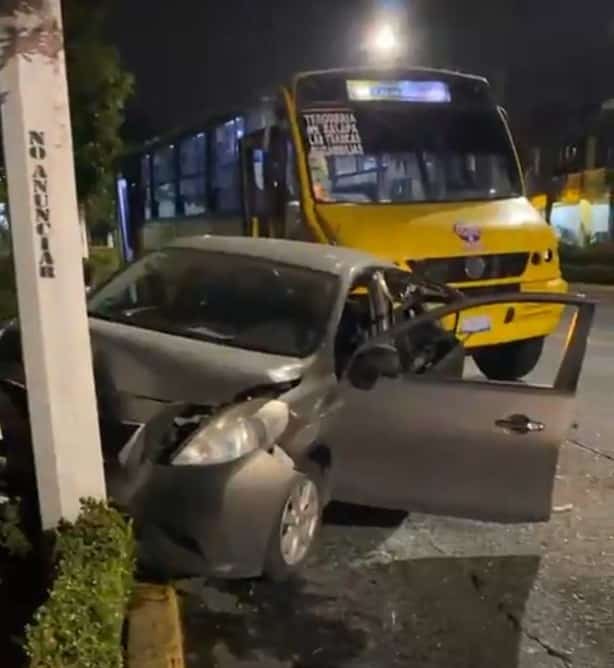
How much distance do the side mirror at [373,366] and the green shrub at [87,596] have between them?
146 cm

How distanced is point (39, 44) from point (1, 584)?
2262mm

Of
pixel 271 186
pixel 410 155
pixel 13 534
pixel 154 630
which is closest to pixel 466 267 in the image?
pixel 410 155

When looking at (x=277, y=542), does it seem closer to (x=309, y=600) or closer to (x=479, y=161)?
(x=309, y=600)

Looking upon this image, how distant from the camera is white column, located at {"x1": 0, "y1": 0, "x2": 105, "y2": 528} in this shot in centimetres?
386

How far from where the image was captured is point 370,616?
4.68 meters

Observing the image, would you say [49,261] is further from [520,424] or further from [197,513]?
[520,424]

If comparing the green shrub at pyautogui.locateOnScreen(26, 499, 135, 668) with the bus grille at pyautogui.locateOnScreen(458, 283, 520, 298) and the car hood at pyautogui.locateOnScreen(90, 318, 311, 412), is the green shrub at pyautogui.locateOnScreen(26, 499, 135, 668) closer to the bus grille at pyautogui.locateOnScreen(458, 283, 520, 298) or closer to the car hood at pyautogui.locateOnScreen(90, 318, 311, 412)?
the car hood at pyautogui.locateOnScreen(90, 318, 311, 412)

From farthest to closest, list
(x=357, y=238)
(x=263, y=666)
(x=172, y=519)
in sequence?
1. (x=357, y=238)
2. (x=172, y=519)
3. (x=263, y=666)

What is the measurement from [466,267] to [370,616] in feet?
18.1

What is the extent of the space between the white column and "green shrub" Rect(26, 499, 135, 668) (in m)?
0.19

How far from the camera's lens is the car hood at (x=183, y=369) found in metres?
5.04

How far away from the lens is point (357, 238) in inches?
368

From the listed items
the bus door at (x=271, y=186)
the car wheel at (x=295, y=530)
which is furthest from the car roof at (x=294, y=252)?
the bus door at (x=271, y=186)

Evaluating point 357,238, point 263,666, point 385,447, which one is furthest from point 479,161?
point 263,666
